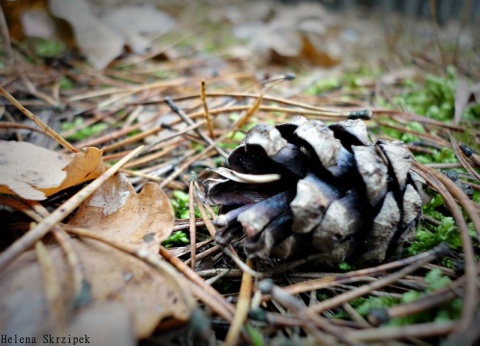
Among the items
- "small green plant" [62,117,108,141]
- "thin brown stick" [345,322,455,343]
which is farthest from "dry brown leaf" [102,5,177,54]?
"thin brown stick" [345,322,455,343]

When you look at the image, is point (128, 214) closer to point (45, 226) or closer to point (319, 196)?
point (45, 226)

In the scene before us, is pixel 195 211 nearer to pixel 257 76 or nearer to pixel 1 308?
pixel 1 308

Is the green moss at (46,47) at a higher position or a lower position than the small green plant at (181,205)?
higher

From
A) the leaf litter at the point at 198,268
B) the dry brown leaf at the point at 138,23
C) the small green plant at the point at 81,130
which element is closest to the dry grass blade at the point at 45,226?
the leaf litter at the point at 198,268

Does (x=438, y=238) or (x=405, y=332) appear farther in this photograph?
(x=438, y=238)

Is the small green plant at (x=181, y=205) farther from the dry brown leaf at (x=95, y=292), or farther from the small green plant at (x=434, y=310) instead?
the small green plant at (x=434, y=310)

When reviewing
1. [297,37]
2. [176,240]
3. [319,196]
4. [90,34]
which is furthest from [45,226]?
[297,37]
